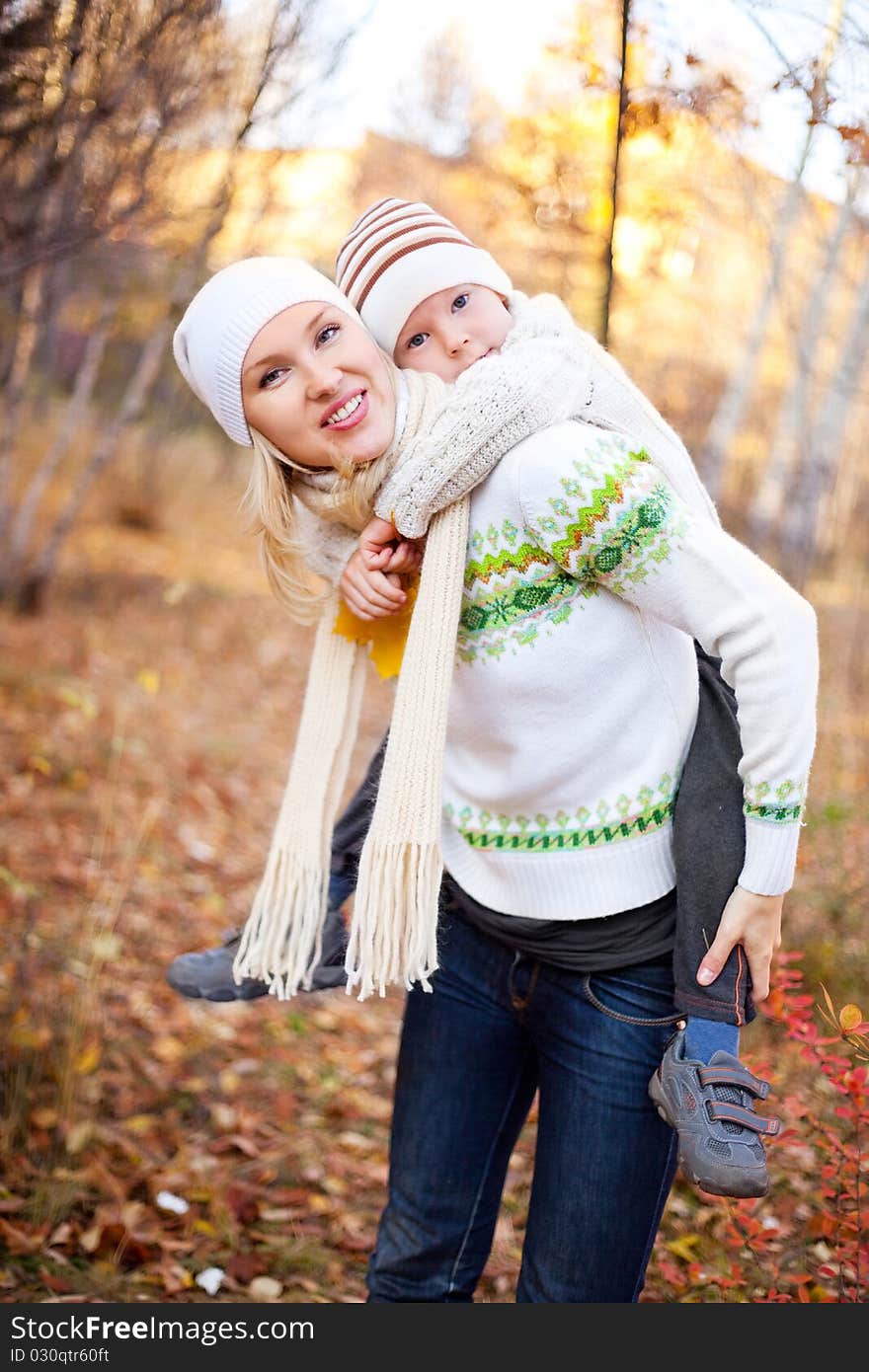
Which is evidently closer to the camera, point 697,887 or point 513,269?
point 697,887

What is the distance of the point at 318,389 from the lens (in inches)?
61.9

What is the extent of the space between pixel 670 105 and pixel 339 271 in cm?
98

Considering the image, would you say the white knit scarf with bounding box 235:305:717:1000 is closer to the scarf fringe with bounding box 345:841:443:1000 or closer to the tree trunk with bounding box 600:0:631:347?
the scarf fringe with bounding box 345:841:443:1000

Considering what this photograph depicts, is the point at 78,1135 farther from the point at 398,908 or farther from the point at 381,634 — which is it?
the point at 381,634

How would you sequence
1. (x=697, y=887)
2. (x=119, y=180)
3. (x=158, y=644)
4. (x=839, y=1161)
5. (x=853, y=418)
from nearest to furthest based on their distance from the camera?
(x=697, y=887) → (x=839, y=1161) → (x=119, y=180) → (x=158, y=644) → (x=853, y=418)

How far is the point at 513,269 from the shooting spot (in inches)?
366

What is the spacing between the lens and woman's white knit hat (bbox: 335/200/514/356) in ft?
5.71

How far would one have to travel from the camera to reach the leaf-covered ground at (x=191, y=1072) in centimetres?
263

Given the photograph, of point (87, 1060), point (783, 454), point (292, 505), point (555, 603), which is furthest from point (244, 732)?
point (783, 454)

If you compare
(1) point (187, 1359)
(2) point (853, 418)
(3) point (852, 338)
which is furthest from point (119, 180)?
(2) point (853, 418)

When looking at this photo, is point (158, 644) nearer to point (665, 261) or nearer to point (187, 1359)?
point (665, 261)

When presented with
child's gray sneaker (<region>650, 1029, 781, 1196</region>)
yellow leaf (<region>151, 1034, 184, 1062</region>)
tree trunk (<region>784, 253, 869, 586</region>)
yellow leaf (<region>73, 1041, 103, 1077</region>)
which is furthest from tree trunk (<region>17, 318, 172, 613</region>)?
child's gray sneaker (<region>650, 1029, 781, 1196</region>)

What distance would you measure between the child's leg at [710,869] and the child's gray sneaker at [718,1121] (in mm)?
39

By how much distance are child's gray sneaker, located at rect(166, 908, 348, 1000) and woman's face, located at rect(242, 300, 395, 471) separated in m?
0.90
